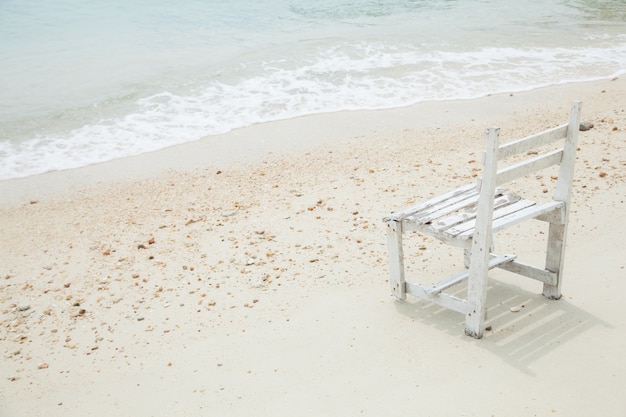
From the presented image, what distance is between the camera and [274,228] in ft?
19.0

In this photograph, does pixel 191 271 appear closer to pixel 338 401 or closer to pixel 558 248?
pixel 338 401

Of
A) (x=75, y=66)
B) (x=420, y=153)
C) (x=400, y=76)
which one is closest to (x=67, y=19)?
(x=75, y=66)

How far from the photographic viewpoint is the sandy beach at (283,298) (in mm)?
3699

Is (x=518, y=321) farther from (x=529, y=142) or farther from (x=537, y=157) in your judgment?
(x=529, y=142)

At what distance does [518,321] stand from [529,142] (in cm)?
124

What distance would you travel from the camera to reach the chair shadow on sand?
12.8 ft

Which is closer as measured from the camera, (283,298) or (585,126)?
(283,298)

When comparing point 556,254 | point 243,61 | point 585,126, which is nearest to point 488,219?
point 556,254

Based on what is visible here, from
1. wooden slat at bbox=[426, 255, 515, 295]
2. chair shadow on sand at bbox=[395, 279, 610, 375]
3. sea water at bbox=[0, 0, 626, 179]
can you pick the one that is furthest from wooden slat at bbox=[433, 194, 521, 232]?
sea water at bbox=[0, 0, 626, 179]

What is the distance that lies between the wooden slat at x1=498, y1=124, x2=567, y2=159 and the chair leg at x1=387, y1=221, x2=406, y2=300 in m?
0.89

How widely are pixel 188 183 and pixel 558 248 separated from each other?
4279 millimetres

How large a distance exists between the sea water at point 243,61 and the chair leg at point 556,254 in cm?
562

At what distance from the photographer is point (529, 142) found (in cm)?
367

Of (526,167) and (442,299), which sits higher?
(526,167)
